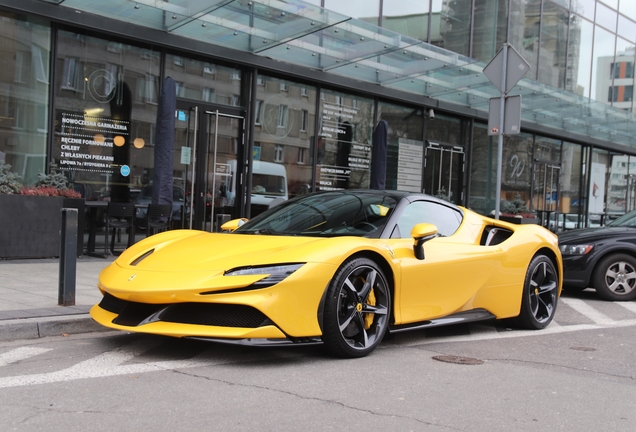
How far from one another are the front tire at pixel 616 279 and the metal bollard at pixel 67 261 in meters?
6.71

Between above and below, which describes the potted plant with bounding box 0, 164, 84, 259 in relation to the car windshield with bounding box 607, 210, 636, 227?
below

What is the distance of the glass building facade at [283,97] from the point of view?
10.6 metres

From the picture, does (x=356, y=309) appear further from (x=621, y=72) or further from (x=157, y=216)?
(x=621, y=72)

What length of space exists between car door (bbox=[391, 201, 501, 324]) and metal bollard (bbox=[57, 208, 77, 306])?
9.33 ft

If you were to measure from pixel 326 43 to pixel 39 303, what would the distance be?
27.2 feet

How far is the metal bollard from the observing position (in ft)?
19.2

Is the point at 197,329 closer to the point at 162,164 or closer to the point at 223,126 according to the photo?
the point at 162,164

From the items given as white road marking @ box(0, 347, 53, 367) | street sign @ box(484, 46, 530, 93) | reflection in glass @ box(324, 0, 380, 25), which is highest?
reflection in glass @ box(324, 0, 380, 25)

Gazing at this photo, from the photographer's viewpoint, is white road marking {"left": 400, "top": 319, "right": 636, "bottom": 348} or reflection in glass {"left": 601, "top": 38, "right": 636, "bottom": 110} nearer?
white road marking {"left": 400, "top": 319, "right": 636, "bottom": 348}

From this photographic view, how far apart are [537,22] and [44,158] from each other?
14.8m

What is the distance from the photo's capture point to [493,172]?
18969 millimetres

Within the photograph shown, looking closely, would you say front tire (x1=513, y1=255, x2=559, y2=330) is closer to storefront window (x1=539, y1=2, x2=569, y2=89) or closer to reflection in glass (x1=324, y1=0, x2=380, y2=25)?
reflection in glass (x1=324, y1=0, x2=380, y2=25)

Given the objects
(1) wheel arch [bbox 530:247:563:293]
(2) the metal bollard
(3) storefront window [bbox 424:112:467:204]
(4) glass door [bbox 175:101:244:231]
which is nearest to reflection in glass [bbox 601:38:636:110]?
(3) storefront window [bbox 424:112:467:204]

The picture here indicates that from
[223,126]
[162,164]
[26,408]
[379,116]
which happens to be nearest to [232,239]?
[26,408]
